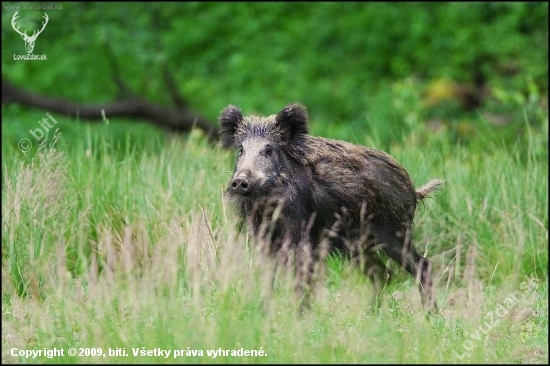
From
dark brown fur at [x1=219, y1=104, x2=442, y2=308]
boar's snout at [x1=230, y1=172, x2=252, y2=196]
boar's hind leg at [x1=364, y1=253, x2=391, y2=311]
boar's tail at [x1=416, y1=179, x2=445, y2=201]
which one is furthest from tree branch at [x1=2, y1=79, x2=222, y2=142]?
boar's snout at [x1=230, y1=172, x2=252, y2=196]

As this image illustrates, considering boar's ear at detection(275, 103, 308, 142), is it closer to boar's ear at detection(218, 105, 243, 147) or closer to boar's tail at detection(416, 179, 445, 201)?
boar's ear at detection(218, 105, 243, 147)

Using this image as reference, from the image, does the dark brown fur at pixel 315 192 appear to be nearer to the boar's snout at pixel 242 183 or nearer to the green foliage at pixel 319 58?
the boar's snout at pixel 242 183

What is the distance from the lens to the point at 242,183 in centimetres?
646

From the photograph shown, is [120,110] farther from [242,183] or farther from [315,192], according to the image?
[242,183]

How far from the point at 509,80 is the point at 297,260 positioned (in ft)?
39.5

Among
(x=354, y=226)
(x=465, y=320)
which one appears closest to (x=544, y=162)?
(x=354, y=226)

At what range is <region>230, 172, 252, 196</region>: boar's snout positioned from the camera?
21.2ft

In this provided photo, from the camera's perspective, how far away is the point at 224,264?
207 inches

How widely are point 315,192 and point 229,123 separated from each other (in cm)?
90

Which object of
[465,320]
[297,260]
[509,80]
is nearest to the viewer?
[465,320]

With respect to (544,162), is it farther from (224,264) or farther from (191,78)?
(191,78)

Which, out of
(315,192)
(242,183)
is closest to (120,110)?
(315,192)

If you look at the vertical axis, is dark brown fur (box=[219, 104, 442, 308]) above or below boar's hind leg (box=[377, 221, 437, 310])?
above

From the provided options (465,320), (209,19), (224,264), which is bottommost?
(465,320)
